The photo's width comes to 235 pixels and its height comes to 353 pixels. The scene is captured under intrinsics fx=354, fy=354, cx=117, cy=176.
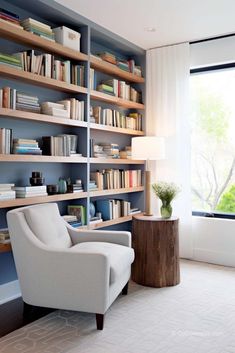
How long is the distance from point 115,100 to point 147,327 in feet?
8.98

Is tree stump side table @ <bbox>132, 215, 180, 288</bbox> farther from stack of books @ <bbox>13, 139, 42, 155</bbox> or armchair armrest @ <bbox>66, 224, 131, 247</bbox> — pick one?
stack of books @ <bbox>13, 139, 42, 155</bbox>

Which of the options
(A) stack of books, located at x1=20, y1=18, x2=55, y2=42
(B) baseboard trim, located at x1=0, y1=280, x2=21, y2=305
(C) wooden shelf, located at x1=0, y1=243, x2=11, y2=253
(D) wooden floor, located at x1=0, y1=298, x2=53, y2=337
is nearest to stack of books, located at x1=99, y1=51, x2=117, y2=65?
(A) stack of books, located at x1=20, y1=18, x2=55, y2=42

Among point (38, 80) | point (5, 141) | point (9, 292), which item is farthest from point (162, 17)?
point (9, 292)

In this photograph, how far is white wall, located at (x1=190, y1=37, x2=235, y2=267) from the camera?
14.3 feet

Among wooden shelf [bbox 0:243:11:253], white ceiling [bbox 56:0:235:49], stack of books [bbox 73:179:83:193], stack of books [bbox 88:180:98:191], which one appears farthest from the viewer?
stack of books [bbox 88:180:98:191]

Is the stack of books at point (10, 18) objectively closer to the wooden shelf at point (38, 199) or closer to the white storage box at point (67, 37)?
the white storage box at point (67, 37)

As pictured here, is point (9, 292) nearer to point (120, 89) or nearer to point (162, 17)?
point (120, 89)

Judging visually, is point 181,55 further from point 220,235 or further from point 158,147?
point 220,235

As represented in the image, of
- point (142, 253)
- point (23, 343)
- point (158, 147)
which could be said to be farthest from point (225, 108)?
point (23, 343)

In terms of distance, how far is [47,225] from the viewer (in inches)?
117

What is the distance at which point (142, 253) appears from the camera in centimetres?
356

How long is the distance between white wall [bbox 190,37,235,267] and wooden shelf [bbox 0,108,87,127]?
1874 millimetres

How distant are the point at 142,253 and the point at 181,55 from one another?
2.61 meters

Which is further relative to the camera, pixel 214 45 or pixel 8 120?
pixel 214 45
